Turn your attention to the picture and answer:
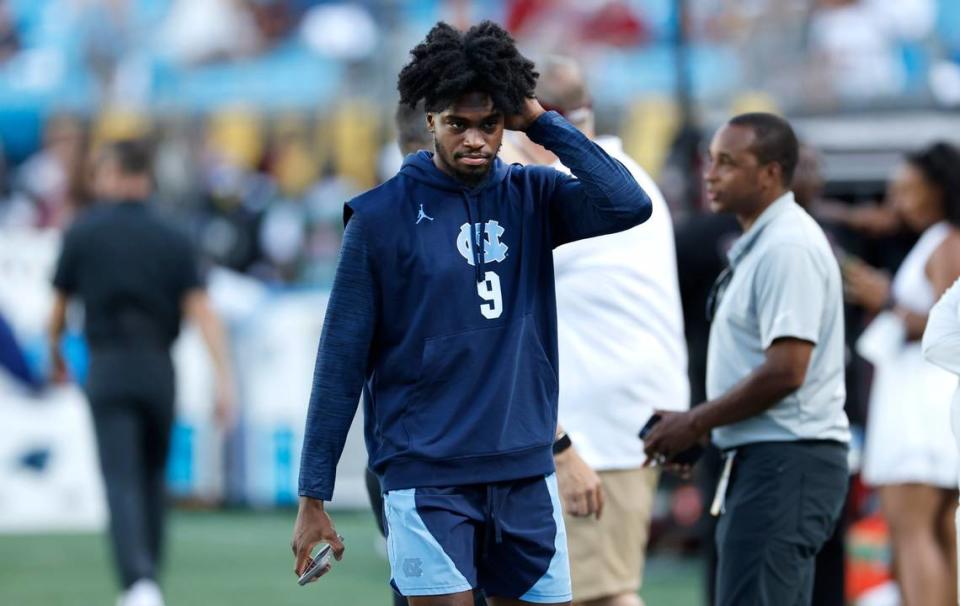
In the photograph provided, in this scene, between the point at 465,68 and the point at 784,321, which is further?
the point at 784,321

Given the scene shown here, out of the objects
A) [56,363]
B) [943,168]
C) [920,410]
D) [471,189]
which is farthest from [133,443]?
[471,189]

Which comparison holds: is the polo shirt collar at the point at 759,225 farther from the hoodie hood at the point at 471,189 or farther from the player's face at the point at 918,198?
the player's face at the point at 918,198

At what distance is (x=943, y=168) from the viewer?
23.0ft

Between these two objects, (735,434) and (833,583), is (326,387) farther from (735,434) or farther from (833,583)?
(833,583)

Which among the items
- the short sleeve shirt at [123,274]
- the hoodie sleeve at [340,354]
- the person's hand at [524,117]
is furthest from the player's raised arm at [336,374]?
the short sleeve shirt at [123,274]

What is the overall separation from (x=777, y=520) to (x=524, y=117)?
149 centimetres

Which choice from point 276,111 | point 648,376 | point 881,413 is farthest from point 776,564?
point 276,111

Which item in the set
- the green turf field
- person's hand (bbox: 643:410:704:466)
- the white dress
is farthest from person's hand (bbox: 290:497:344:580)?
the green turf field

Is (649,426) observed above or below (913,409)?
above

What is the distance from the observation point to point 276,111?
1439cm

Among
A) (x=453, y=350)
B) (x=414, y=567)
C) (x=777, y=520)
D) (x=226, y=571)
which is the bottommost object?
(x=226, y=571)

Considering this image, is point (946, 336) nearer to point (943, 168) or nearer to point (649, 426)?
point (649, 426)

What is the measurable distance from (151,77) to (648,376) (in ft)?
34.9

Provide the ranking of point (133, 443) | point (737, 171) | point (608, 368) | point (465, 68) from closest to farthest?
point (465, 68), point (737, 171), point (608, 368), point (133, 443)
